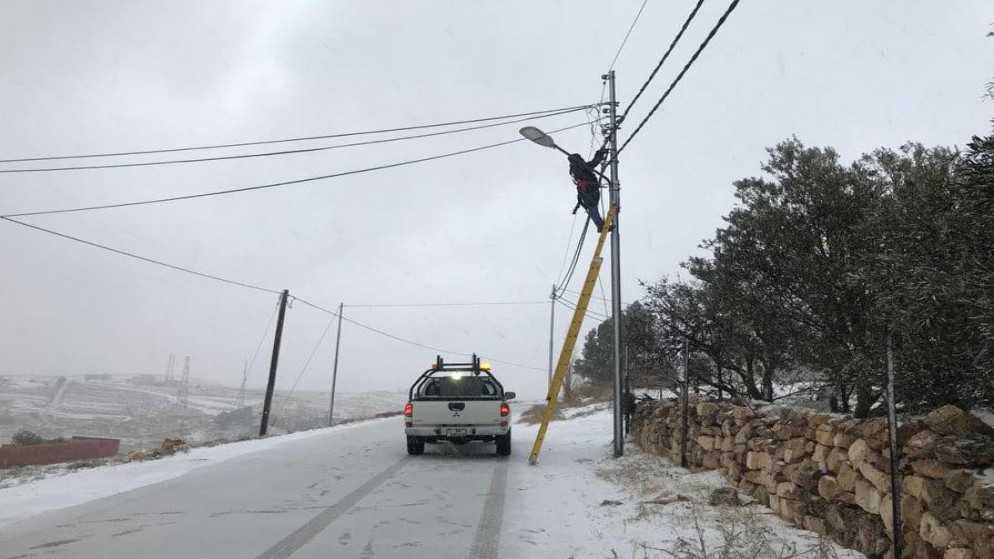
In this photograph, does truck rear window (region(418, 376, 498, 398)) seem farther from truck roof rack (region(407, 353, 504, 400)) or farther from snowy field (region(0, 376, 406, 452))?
snowy field (region(0, 376, 406, 452))

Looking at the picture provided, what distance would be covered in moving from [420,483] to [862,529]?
242 inches

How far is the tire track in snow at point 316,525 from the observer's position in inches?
202

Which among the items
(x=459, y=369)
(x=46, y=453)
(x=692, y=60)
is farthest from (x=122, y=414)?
(x=692, y=60)

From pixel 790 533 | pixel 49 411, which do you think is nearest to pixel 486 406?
pixel 790 533

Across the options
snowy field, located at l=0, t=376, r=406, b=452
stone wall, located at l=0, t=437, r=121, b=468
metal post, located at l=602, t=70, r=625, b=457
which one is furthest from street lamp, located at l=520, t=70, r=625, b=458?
snowy field, located at l=0, t=376, r=406, b=452

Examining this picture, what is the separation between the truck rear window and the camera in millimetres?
A: 13562

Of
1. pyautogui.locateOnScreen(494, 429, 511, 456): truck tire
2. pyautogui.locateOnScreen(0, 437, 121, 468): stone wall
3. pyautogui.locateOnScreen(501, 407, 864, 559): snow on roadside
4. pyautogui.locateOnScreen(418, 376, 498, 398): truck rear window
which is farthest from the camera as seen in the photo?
pyautogui.locateOnScreen(0, 437, 121, 468): stone wall

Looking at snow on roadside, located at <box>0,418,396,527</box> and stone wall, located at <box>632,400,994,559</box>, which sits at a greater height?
stone wall, located at <box>632,400,994,559</box>

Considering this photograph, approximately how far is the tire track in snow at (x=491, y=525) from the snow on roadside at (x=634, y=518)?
115mm

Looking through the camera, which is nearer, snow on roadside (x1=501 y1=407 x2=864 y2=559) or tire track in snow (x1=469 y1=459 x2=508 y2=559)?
snow on roadside (x1=501 y1=407 x2=864 y2=559)

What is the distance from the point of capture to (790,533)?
5.46 metres

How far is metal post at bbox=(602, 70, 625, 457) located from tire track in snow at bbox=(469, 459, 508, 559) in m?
3.59

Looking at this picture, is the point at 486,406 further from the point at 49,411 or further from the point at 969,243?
the point at 49,411

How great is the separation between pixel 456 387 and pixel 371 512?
22.7 ft
